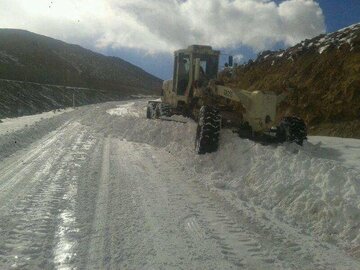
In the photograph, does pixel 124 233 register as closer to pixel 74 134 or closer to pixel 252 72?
pixel 74 134

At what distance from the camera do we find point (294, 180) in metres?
7.43

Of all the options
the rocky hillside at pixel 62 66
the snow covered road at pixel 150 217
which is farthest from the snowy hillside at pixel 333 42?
the rocky hillside at pixel 62 66

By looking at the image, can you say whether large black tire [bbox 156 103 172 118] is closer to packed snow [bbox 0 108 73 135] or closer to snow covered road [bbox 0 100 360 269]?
packed snow [bbox 0 108 73 135]

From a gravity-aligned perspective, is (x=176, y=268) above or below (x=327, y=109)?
below

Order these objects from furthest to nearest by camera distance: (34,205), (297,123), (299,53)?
1. (299,53)
2. (297,123)
3. (34,205)

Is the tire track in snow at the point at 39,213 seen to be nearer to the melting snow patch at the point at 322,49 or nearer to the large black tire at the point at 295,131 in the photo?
the large black tire at the point at 295,131

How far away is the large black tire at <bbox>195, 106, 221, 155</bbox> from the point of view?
1091 cm

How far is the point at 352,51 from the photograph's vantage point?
1736cm

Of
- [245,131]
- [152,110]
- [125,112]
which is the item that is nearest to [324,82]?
[245,131]

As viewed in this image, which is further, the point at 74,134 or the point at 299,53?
the point at 299,53

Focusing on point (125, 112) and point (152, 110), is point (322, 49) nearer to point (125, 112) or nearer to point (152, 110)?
point (152, 110)

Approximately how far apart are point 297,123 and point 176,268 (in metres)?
8.28

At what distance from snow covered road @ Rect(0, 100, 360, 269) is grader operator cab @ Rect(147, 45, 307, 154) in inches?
32.9

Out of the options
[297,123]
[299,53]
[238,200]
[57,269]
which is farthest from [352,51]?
[57,269]
